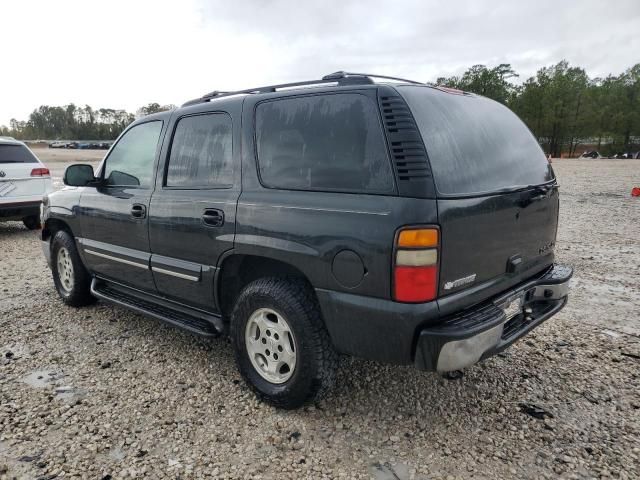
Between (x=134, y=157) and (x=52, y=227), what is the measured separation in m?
1.60

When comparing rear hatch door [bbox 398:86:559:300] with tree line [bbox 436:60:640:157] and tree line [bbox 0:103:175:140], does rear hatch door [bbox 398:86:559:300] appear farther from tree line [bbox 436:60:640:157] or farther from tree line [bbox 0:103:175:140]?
tree line [bbox 0:103:175:140]

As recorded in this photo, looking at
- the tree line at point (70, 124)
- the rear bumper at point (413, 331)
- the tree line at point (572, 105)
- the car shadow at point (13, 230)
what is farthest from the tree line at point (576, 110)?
the tree line at point (70, 124)

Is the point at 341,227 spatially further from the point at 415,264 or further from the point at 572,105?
the point at 572,105

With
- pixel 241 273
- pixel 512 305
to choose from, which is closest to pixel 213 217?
pixel 241 273

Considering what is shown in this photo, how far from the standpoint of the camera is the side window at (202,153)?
10.0 feet

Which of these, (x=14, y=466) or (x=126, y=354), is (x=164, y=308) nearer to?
(x=126, y=354)

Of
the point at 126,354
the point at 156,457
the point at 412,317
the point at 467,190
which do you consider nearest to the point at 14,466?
the point at 156,457

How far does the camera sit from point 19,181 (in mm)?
7820

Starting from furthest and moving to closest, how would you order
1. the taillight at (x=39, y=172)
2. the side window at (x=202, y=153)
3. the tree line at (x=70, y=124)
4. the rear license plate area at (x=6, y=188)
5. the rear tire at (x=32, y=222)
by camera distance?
the tree line at (x=70, y=124) → the rear tire at (x=32, y=222) → the taillight at (x=39, y=172) → the rear license plate area at (x=6, y=188) → the side window at (x=202, y=153)

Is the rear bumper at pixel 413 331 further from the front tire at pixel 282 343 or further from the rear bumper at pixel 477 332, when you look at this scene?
the front tire at pixel 282 343

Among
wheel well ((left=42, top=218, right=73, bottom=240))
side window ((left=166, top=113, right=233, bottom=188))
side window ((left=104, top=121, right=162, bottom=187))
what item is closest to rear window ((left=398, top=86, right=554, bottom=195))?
side window ((left=166, top=113, right=233, bottom=188))

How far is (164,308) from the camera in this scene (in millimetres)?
3564

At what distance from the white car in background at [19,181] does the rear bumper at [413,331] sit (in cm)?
737

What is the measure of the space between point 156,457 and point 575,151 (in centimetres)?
7074
